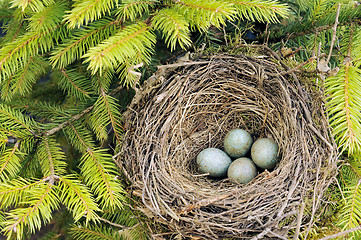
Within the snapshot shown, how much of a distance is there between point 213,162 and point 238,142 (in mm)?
167

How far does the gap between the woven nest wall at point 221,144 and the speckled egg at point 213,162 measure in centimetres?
5

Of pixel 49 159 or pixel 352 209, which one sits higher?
pixel 49 159

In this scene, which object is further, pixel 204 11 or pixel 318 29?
pixel 318 29

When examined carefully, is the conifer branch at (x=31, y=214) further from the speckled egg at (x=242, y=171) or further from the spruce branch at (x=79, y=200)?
the speckled egg at (x=242, y=171)

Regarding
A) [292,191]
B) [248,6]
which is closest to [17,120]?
[248,6]

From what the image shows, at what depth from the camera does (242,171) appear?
1479 millimetres

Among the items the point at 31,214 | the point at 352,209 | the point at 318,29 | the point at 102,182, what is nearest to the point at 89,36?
the point at 102,182

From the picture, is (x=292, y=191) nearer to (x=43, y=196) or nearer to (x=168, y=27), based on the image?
(x=168, y=27)

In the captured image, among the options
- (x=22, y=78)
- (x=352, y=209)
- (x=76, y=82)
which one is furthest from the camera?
(x=76, y=82)

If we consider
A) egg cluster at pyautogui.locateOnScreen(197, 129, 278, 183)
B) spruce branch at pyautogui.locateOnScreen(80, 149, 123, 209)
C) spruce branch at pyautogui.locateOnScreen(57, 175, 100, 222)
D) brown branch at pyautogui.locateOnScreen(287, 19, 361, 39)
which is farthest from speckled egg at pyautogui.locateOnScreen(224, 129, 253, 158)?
spruce branch at pyautogui.locateOnScreen(57, 175, 100, 222)

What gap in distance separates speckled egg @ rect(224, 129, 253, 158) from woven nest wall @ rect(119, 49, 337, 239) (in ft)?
0.30

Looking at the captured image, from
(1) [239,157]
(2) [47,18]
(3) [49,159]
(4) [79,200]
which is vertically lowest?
(1) [239,157]

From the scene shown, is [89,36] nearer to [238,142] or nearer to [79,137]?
[79,137]

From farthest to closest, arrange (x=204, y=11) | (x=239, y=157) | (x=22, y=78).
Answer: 1. (x=239, y=157)
2. (x=22, y=78)
3. (x=204, y=11)
